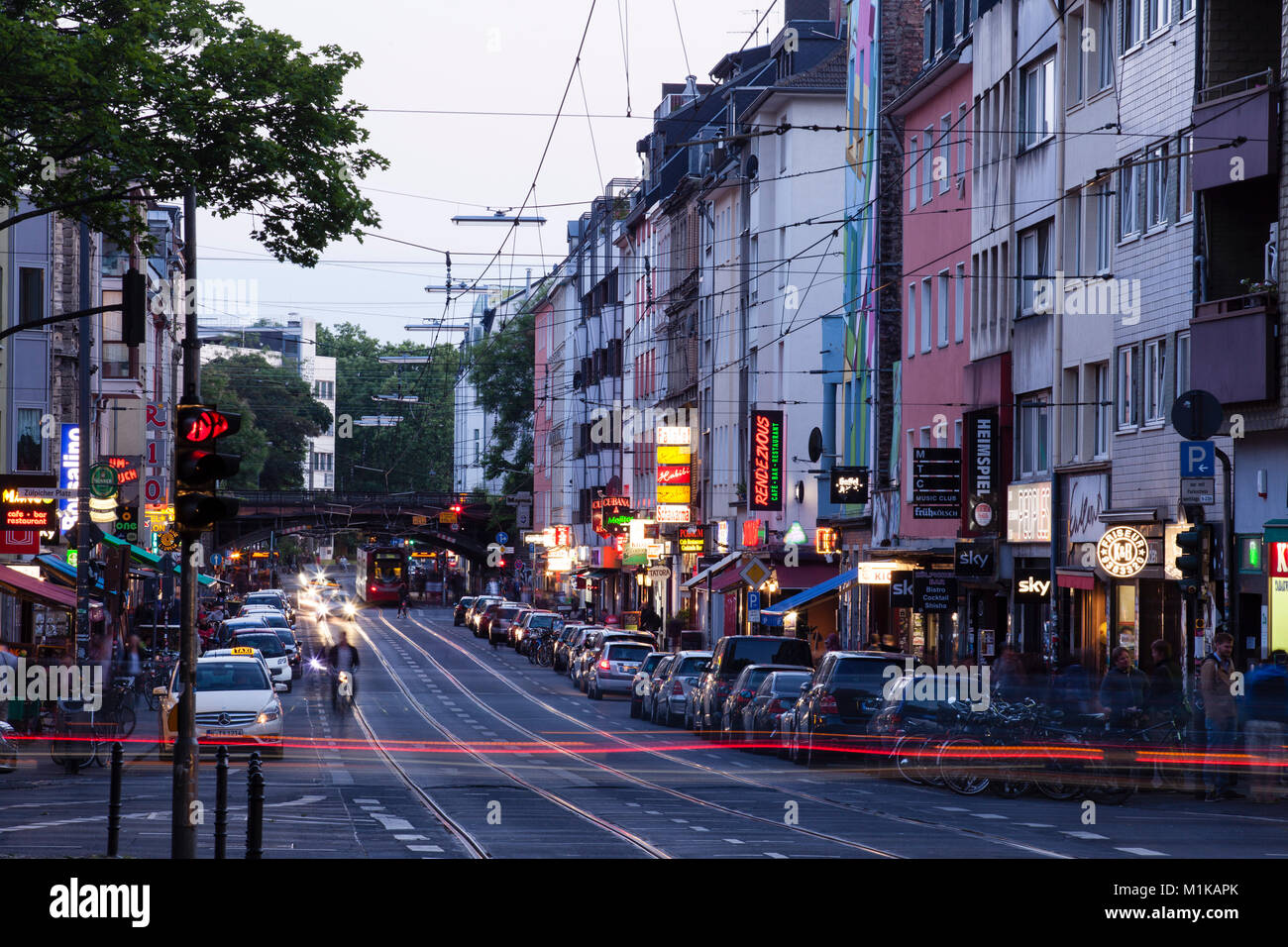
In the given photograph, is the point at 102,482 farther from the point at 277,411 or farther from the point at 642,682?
the point at 277,411

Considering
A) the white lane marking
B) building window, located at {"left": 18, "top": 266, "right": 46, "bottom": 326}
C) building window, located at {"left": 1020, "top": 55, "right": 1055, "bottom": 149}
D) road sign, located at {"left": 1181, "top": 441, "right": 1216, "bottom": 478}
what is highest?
building window, located at {"left": 1020, "top": 55, "right": 1055, "bottom": 149}

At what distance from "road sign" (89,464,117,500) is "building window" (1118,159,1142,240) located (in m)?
27.6

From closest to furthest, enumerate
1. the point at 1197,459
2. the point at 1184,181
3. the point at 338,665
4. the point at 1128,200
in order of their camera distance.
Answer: the point at 1197,459 → the point at 1184,181 → the point at 1128,200 → the point at 338,665

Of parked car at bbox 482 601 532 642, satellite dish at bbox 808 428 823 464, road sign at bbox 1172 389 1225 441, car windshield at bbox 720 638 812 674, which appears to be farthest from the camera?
parked car at bbox 482 601 532 642

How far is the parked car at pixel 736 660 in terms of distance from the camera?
119ft

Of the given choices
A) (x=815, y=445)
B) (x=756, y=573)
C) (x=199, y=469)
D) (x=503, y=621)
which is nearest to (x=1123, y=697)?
(x=199, y=469)

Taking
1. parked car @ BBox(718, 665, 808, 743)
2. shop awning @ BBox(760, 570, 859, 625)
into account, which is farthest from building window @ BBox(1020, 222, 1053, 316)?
shop awning @ BBox(760, 570, 859, 625)

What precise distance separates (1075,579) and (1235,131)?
9.77 meters

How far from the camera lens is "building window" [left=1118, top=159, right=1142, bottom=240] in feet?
114

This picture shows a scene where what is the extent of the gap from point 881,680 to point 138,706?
20.7m

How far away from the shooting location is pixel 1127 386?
35406mm

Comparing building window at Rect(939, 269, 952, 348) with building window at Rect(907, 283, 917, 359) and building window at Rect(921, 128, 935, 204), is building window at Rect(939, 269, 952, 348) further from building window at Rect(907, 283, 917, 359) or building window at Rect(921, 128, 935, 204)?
building window at Rect(907, 283, 917, 359)

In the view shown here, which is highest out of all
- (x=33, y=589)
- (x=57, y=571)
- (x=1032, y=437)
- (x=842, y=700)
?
(x=1032, y=437)
